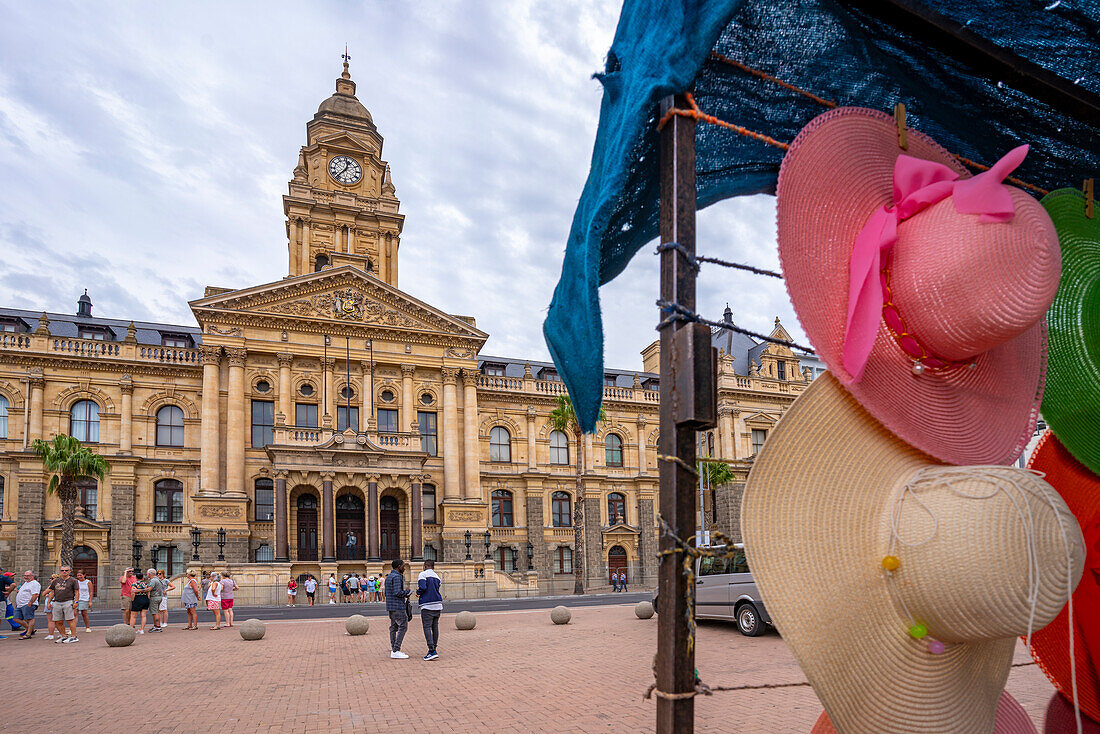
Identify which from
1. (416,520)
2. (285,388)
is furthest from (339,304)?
(416,520)

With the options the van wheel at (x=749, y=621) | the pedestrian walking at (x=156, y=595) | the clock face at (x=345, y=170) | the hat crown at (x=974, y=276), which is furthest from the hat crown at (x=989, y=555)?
the clock face at (x=345, y=170)

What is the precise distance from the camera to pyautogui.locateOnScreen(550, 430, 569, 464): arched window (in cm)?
4719

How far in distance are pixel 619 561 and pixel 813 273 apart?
4519 centimetres

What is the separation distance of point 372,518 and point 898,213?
36375 mm

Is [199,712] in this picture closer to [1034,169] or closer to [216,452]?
[1034,169]

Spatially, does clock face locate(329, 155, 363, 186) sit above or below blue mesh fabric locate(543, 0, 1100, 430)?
above

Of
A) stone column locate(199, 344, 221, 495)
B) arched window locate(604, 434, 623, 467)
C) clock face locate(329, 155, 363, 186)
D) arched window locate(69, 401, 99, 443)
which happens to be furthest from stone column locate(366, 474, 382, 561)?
clock face locate(329, 155, 363, 186)

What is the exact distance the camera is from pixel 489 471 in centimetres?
4450

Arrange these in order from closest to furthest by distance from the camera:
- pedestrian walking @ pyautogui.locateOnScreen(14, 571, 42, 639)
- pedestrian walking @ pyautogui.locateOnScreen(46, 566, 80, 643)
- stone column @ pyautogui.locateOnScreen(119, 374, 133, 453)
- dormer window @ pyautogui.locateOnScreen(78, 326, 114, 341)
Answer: pedestrian walking @ pyautogui.locateOnScreen(46, 566, 80, 643), pedestrian walking @ pyautogui.locateOnScreen(14, 571, 42, 639), stone column @ pyautogui.locateOnScreen(119, 374, 133, 453), dormer window @ pyautogui.locateOnScreen(78, 326, 114, 341)

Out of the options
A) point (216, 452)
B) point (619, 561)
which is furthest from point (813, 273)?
point (619, 561)

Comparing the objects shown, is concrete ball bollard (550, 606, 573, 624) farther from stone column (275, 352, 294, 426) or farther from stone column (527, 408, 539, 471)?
stone column (527, 408, 539, 471)

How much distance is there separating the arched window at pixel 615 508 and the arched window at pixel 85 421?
2862 cm

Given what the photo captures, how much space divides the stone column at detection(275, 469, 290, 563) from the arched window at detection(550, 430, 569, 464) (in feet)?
56.5

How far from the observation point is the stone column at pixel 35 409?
118ft
